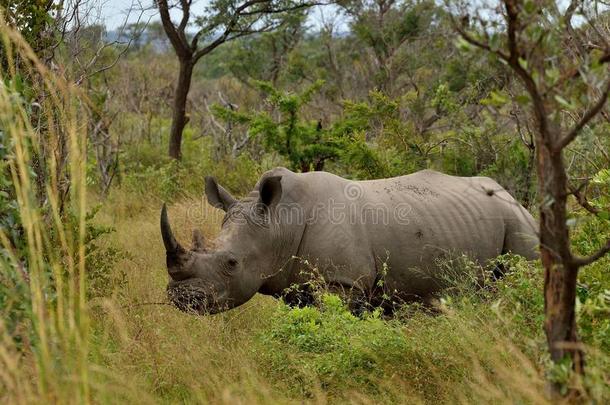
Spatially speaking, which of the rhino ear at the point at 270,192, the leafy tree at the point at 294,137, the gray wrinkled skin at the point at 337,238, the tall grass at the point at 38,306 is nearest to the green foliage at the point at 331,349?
the gray wrinkled skin at the point at 337,238

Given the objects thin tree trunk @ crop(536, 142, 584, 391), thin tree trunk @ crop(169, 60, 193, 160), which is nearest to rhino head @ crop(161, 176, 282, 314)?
thin tree trunk @ crop(536, 142, 584, 391)

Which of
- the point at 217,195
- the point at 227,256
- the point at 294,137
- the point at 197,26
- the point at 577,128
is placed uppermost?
the point at 197,26

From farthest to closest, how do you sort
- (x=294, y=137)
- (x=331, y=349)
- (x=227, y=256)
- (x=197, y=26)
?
(x=197, y=26) → (x=294, y=137) → (x=227, y=256) → (x=331, y=349)

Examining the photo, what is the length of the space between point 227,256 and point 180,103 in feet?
22.2

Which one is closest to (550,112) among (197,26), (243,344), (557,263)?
(557,263)

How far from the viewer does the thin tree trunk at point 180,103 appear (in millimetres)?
11391

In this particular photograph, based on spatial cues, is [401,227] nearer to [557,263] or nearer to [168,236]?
[168,236]

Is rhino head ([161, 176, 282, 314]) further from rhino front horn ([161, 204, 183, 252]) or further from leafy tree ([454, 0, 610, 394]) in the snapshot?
leafy tree ([454, 0, 610, 394])

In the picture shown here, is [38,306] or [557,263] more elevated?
[557,263]

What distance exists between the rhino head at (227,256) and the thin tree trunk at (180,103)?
19.5 feet

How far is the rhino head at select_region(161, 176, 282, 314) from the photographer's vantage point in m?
5.04

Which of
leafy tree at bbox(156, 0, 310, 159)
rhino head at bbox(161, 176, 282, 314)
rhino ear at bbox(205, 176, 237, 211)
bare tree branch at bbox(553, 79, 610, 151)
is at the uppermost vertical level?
leafy tree at bbox(156, 0, 310, 159)

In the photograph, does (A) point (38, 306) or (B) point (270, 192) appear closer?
(A) point (38, 306)

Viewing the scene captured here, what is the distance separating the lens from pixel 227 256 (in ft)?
17.2
